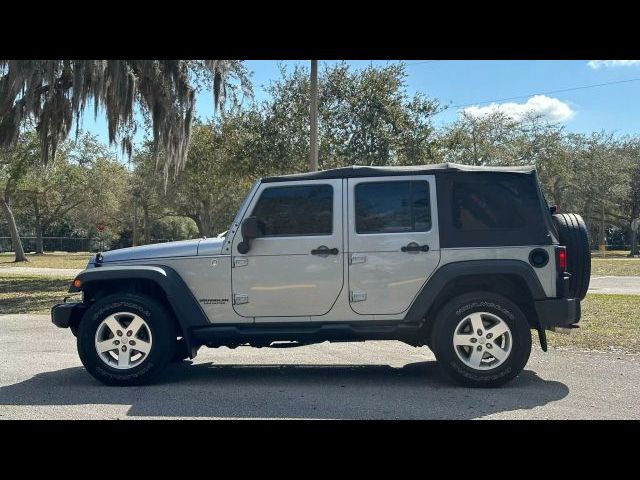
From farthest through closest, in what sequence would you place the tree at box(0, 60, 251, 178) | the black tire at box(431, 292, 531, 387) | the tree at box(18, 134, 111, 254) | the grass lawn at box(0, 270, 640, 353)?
1. the tree at box(18, 134, 111, 254)
2. the tree at box(0, 60, 251, 178)
3. the grass lawn at box(0, 270, 640, 353)
4. the black tire at box(431, 292, 531, 387)

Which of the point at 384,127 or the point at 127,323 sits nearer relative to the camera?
the point at 127,323

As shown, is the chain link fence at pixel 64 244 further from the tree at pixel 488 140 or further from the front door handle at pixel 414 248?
the front door handle at pixel 414 248

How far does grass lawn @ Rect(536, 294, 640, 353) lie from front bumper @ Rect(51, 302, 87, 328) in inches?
230

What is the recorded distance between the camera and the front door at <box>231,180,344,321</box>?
21.1 ft

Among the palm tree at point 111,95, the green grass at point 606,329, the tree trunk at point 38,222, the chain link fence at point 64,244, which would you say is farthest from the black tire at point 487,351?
the chain link fence at point 64,244

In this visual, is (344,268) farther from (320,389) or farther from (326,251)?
(320,389)

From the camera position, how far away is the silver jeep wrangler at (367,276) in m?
6.29

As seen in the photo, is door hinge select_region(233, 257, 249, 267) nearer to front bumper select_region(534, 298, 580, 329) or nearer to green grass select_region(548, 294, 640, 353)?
front bumper select_region(534, 298, 580, 329)

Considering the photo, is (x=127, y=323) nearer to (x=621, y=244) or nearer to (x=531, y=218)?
(x=531, y=218)

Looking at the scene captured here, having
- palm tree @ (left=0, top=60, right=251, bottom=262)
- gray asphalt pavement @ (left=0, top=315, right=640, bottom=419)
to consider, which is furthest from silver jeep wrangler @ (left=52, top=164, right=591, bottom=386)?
palm tree @ (left=0, top=60, right=251, bottom=262)
